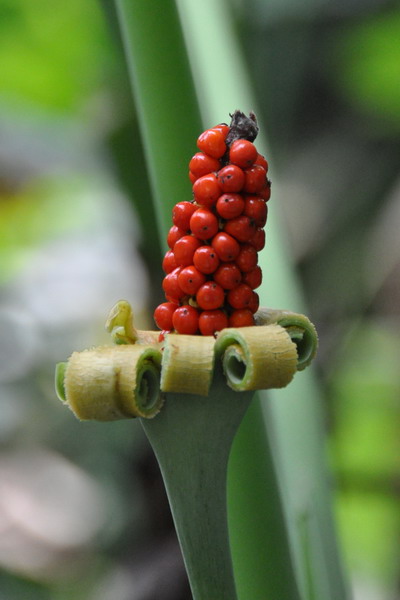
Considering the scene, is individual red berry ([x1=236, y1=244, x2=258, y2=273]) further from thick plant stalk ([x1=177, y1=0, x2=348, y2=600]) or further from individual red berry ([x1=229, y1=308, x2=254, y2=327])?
thick plant stalk ([x1=177, y1=0, x2=348, y2=600])

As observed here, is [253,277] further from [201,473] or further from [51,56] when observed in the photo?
[51,56]

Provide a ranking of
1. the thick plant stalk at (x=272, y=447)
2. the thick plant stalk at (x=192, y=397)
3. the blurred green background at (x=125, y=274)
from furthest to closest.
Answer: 1. the blurred green background at (x=125, y=274)
2. the thick plant stalk at (x=272, y=447)
3. the thick plant stalk at (x=192, y=397)

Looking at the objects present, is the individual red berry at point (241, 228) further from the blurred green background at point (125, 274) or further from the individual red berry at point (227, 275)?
the blurred green background at point (125, 274)

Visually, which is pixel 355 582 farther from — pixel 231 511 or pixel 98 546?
pixel 231 511

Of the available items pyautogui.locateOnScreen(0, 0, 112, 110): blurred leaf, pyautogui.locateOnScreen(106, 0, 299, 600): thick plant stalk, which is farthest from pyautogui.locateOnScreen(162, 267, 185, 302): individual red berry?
pyautogui.locateOnScreen(0, 0, 112, 110): blurred leaf

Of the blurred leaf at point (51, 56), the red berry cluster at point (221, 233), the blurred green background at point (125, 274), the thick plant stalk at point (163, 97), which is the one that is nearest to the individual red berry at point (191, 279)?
the red berry cluster at point (221, 233)

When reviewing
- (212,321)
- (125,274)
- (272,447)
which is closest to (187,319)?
(212,321)
